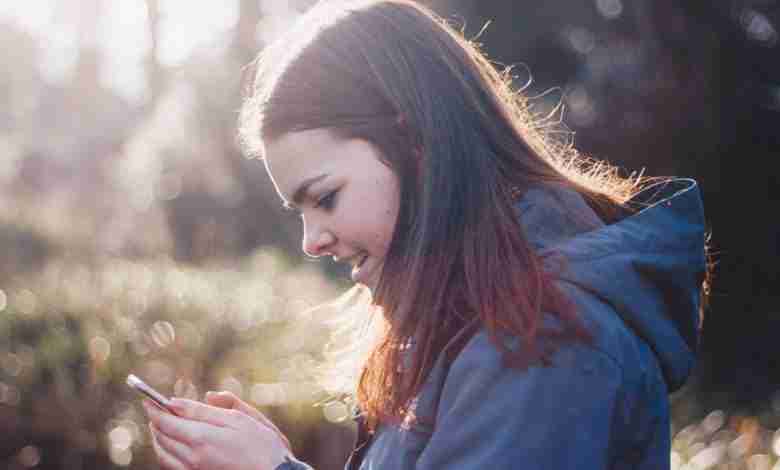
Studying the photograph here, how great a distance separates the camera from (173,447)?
2064 millimetres

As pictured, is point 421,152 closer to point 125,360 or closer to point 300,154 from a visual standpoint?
point 300,154

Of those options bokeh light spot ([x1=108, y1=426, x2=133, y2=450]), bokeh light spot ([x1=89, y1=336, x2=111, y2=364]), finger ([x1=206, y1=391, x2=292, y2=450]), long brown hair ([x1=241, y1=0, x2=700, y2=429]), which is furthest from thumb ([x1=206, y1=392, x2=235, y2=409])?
bokeh light spot ([x1=89, y1=336, x2=111, y2=364])

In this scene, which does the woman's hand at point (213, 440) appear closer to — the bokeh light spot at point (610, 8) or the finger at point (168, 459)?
the finger at point (168, 459)

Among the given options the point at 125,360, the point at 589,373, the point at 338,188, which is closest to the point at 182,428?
the point at 338,188

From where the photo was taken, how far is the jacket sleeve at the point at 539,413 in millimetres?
1504

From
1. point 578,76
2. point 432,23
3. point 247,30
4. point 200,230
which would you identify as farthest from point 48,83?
point 432,23

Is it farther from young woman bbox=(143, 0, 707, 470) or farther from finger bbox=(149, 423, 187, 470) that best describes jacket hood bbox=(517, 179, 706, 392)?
finger bbox=(149, 423, 187, 470)

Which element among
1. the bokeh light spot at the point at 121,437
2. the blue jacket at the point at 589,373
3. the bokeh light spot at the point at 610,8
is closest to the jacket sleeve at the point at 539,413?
the blue jacket at the point at 589,373

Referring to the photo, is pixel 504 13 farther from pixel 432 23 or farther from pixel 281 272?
pixel 432 23

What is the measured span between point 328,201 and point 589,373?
646 millimetres

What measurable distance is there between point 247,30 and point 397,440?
12.3 m

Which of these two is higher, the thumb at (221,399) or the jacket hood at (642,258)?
the jacket hood at (642,258)

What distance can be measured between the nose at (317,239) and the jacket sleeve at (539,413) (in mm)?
495

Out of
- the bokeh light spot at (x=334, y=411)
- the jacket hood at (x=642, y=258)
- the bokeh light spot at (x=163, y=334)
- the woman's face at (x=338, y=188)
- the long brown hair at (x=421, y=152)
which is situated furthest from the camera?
the bokeh light spot at (x=163, y=334)
